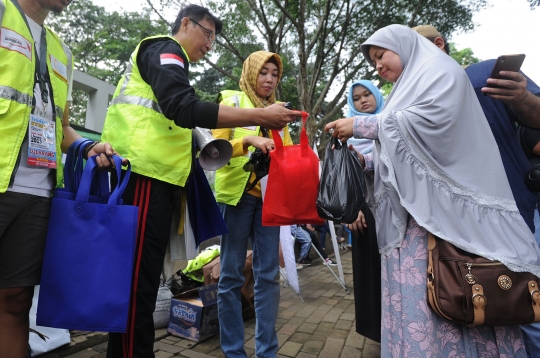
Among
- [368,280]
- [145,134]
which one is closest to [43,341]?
[145,134]

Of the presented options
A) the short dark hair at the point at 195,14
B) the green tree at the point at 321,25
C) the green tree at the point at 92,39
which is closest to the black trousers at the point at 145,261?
the short dark hair at the point at 195,14

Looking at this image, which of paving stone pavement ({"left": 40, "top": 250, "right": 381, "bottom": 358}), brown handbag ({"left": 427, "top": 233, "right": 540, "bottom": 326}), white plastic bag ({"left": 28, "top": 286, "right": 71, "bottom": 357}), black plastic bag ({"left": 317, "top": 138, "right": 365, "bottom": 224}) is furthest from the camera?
paving stone pavement ({"left": 40, "top": 250, "right": 381, "bottom": 358})

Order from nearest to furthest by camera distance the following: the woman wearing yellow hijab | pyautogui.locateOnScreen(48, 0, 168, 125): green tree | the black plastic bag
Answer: the black plastic bag < the woman wearing yellow hijab < pyautogui.locateOnScreen(48, 0, 168, 125): green tree

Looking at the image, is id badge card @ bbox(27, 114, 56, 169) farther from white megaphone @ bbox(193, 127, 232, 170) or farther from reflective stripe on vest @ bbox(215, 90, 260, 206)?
reflective stripe on vest @ bbox(215, 90, 260, 206)

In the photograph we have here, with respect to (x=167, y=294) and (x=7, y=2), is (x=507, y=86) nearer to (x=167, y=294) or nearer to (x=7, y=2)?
(x=7, y=2)

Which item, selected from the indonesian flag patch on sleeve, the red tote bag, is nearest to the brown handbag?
the red tote bag

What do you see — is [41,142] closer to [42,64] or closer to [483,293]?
[42,64]

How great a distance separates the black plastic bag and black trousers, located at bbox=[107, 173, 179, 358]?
0.76 m

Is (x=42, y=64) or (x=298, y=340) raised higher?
(x=42, y=64)

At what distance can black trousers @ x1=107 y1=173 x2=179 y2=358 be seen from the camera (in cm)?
149

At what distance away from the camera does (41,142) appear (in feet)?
4.50

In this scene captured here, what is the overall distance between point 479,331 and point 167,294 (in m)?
2.53

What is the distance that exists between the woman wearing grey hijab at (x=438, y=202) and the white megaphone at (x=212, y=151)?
662mm

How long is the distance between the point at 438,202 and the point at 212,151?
3.61 ft
